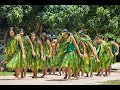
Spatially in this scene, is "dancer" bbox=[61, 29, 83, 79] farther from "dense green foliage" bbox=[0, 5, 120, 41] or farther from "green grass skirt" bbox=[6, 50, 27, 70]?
"dense green foliage" bbox=[0, 5, 120, 41]

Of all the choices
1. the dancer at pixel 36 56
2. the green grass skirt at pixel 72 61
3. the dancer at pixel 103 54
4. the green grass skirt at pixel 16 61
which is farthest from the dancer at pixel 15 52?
the dancer at pixel 103 54

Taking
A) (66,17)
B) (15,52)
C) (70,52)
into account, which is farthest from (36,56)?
(66,17)

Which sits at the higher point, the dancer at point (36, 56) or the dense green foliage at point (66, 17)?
the dense green foliage at point (66, 17)

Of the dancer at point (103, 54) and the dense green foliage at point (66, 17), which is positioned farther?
the dense green foliage at point (66, 17)

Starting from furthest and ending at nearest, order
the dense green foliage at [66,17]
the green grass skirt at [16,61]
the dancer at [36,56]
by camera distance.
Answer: the dense green foliage at [66,17] < the dancer at [36,56] < the green grass skirt at [16,61]

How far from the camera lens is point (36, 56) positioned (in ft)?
53.6

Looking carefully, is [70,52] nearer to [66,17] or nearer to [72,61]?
[72,61]

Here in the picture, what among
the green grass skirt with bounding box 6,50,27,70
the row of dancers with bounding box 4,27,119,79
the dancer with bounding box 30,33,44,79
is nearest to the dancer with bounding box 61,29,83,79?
the row of dancers with bounding box 4,27,119,79

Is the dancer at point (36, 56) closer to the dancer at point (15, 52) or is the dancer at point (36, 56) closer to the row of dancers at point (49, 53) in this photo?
the row of dancers at point (49, 53)

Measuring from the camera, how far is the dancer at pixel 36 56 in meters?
16.2
